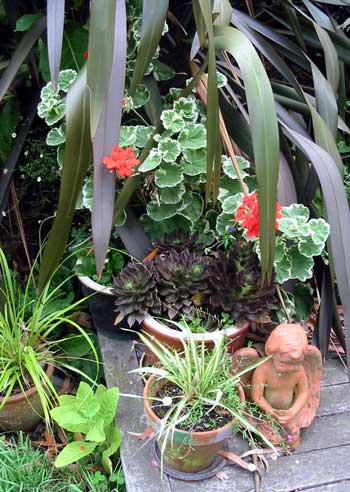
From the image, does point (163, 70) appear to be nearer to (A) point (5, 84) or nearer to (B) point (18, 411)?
(A) point (5, 84)

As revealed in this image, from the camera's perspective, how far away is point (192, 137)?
132 centimetres

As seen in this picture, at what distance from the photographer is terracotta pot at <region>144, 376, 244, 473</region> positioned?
3.47 ft

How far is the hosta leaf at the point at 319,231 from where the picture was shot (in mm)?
1223

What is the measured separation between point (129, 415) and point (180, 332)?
9.0 inches

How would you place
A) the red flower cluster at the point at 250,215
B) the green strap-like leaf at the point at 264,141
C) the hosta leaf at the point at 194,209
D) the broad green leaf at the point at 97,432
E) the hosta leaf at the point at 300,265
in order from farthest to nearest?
the hosta leaf at the point at 194,209 < the hosta leaf at the point at 300,265 < the broad green leaf at the point at 97,432 < the red flower cluster at the point at 250,215 < the green strap-like leaf at the point at 264,141

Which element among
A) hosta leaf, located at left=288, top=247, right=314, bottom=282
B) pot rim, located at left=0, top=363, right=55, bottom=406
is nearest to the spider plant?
pot rim, located at left=0, top=363, right=55, bottom=406

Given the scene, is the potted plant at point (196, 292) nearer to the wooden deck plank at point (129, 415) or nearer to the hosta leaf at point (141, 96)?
the wooden deck plank at point (129, 415)

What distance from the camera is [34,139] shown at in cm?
173

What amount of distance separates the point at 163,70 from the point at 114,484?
38.7 inches

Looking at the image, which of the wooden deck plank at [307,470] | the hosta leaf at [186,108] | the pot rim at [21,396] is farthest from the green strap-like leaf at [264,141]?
the pot rim at [21,396]

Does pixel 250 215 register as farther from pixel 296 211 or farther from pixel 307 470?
pixel 307 470

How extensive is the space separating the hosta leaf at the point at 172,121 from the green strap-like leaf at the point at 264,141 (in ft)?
1.00

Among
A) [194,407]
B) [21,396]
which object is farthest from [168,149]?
[21,396]

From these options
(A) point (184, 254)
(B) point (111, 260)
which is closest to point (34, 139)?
(B) point (111, 260)
